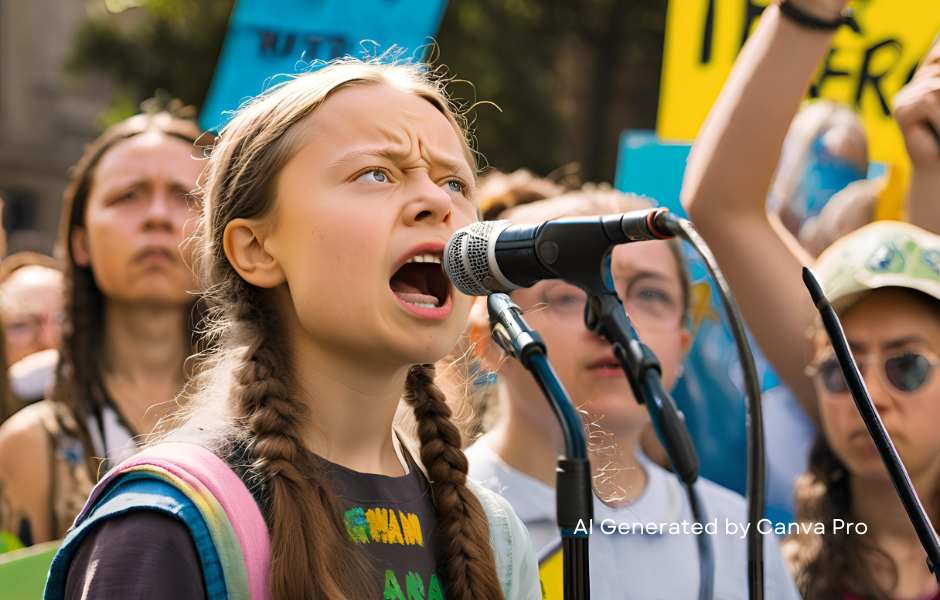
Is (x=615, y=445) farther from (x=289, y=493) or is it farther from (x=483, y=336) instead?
(x=289, y=493)

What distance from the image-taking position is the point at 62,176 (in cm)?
2211

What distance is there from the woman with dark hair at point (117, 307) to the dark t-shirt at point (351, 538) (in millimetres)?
1496

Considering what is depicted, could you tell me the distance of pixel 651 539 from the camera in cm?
257

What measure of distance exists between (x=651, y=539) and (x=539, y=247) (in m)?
1.07

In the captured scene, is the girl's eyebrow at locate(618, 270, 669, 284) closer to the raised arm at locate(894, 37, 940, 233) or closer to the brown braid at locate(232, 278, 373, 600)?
the raised arm at locate(894, 37, 940, 233)

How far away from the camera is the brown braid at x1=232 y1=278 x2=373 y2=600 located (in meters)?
1.73

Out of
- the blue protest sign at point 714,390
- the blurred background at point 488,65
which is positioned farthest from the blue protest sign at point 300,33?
the blurred background at point 488,65

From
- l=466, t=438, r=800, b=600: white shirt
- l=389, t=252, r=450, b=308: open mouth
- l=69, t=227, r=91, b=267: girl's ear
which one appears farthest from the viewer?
l=69, t=227, r=91, b=267: girl's ear

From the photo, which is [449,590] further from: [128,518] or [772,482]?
[772,482]

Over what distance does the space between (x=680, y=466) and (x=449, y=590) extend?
56 cm

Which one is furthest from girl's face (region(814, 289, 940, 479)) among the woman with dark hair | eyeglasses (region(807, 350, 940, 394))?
the woman with dark hair

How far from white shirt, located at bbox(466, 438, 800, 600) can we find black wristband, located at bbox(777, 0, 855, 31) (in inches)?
39.1

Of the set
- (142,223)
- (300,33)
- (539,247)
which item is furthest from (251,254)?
(300,33)

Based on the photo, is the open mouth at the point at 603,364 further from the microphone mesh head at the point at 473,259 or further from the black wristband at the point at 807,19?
the microphone mesh head at the point at 473,259
